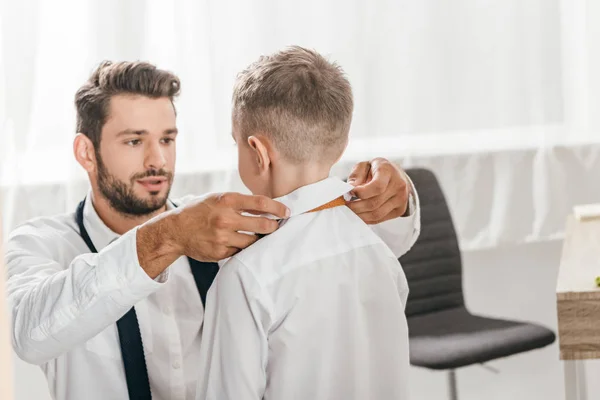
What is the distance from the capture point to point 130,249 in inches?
53.8

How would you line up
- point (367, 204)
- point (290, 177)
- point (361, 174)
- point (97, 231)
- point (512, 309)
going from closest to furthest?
point (290, 177)
point (367, 204)
point (361, 174)
point (97, 231)
point (512, 309)

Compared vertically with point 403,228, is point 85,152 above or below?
above

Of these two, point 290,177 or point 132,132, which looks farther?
point 132,132

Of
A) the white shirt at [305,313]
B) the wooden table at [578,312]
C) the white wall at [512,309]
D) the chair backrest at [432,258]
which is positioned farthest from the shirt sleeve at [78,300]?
the white wall at [512,309]

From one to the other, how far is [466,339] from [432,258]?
1.23 ft

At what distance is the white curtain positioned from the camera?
2.64 meters

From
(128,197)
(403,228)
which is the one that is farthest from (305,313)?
(128,197)

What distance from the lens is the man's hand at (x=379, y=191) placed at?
1472mm

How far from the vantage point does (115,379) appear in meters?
1.64

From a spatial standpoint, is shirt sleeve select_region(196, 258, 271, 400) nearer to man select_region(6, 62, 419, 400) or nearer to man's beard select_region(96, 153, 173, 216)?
man select_region(6, 62, 419, 400)

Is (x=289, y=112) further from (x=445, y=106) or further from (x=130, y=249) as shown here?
(x=445, y=106)

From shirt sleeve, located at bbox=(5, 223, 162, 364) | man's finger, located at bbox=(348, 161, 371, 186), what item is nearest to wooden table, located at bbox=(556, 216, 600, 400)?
man's finger, located at bbox=(348, 161, 371, 186)

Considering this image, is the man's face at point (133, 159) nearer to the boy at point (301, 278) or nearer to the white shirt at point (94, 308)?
the white shirt at point (94, 308)

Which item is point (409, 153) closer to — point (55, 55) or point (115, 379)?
point (55, 55)
